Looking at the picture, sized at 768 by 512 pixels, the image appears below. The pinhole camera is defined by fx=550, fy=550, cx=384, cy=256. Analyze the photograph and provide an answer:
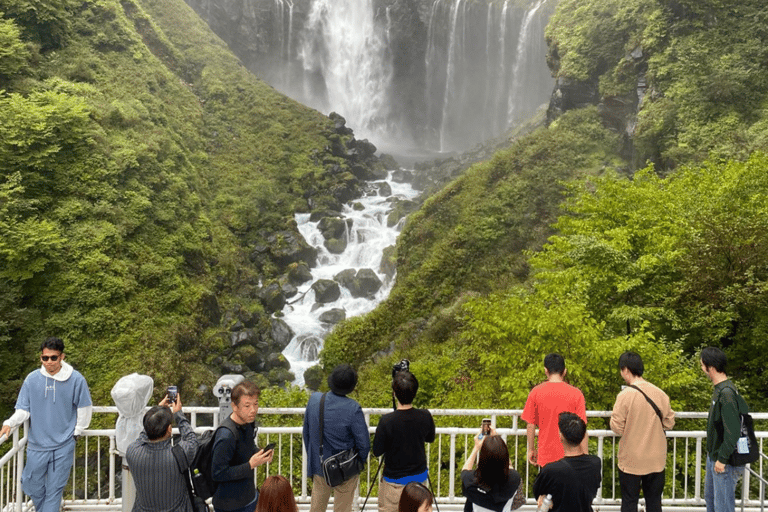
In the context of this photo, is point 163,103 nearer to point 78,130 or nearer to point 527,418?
point 78,130

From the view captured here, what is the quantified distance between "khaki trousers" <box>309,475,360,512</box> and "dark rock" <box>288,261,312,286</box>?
21.2 meters

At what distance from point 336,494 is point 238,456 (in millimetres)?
1187

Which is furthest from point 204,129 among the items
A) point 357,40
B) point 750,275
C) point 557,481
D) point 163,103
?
point 557,481

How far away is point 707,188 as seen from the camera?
1170cm

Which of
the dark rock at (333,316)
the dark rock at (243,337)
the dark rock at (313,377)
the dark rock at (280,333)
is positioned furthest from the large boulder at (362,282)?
the dark rock at (243,337)

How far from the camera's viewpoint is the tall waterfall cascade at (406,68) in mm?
47594

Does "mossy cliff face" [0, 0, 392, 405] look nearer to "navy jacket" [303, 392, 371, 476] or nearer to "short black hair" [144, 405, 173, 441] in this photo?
"short black hair" [144, 405, 173, 441]

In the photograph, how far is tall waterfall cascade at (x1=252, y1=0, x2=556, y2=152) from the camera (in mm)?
47594

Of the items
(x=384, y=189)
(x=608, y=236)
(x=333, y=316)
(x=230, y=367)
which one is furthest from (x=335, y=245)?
(x=608, y=236)

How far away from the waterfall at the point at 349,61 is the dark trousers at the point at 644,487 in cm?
4787

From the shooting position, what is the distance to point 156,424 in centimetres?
417

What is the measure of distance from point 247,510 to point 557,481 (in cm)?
247

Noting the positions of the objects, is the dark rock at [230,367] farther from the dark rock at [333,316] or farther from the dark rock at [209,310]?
the dark rock at [333,316]

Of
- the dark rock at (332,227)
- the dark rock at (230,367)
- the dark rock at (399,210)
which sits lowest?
the dark rock at (230,367)
